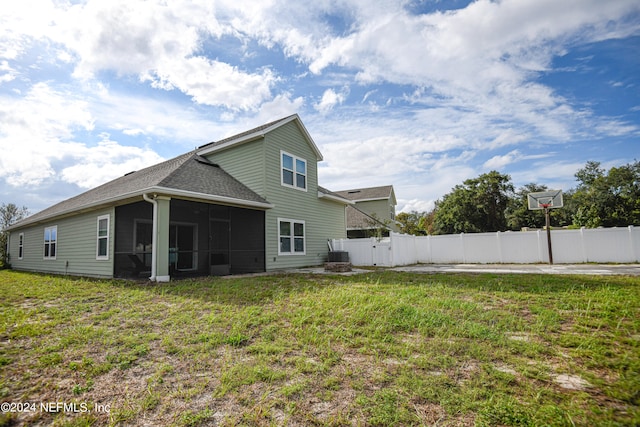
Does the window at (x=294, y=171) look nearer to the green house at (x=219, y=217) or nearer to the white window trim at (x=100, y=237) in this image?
the green house at (x=219, y=217)

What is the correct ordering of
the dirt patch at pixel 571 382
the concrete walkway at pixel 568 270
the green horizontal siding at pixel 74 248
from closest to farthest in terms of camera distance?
1. the dirt patch at pixel 571 382
2. the concrete walkway at pixel 568 270
3. the green horizontal siding at pixel 74 248

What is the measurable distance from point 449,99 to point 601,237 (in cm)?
829

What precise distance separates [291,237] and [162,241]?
545 cm

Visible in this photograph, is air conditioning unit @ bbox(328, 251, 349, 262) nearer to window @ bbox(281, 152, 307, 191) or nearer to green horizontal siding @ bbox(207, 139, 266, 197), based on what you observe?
window @ bbox(281, 152, 307, 191)

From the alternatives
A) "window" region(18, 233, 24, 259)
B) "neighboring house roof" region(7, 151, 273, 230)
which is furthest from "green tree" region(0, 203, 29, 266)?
"neighboring house roof" region(7, 151, 273, 230)

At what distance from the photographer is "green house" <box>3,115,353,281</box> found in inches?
414

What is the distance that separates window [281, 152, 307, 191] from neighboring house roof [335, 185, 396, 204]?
14.3m

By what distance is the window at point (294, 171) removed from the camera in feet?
43.0

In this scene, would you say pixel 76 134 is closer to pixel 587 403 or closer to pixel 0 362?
pixel 0 362

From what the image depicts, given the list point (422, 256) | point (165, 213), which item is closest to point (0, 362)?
point (165, 213)

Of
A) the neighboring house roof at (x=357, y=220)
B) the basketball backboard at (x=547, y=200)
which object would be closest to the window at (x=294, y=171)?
the neighboring house roof at (x=357, y=220)

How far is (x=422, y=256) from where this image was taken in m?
15.8

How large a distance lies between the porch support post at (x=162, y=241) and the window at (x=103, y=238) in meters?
3.19

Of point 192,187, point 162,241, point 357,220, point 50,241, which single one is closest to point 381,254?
point 192,187
